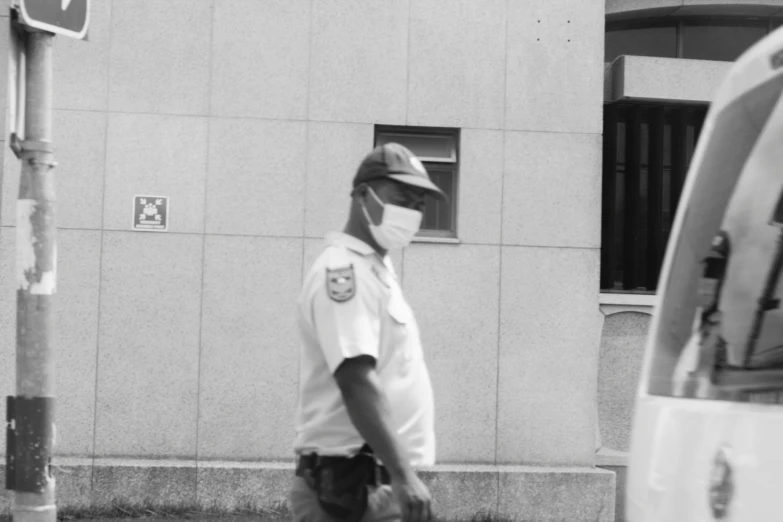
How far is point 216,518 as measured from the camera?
31.9ft

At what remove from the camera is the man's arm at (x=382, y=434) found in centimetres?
344

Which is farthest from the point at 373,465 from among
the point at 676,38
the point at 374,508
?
the point at 676,38

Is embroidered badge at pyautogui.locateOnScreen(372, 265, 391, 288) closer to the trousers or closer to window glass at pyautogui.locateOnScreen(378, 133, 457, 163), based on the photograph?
the trousers

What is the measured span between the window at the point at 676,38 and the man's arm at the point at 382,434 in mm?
8430

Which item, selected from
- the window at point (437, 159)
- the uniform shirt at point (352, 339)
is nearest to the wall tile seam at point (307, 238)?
the window at point (437, 159)

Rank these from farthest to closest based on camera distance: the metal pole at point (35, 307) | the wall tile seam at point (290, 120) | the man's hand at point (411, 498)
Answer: the wall tile seam at point (290, 120)
the metal pole at point (35, 307)
the man's hand at point (411, 498)

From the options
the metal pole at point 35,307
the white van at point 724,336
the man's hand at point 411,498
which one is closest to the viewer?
the white van at point 724,336

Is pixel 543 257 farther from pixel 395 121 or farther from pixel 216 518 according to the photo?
pixel 216 518

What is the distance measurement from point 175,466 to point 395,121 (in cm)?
345

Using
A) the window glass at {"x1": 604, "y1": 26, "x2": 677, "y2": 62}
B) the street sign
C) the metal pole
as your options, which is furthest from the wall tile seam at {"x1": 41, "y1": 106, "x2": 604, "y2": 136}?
the metal pole

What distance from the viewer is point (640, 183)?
11.1 metres

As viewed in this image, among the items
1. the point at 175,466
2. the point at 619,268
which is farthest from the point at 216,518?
the point at 619,268

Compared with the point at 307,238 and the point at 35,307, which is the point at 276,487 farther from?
the point at 35,307

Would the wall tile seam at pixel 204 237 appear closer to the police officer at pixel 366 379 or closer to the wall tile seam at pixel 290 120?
the wall tile seam at pixel 290 120
